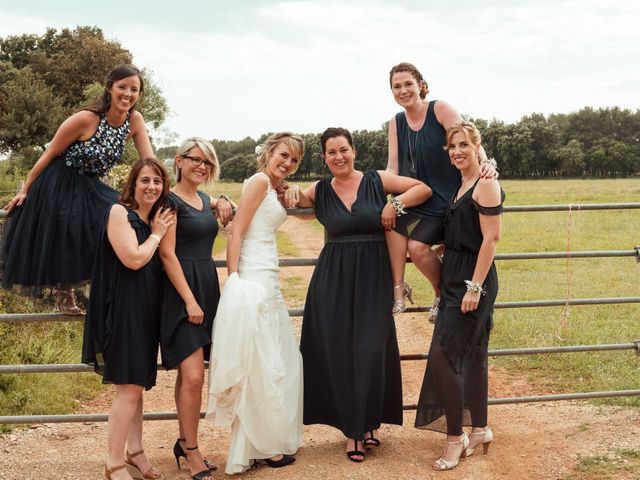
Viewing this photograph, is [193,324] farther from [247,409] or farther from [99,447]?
[99,447]

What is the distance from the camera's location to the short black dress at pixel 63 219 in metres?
4.49

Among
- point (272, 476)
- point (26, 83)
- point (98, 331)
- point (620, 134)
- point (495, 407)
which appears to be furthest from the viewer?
point (620, 134)

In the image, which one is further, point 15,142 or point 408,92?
point 15,142

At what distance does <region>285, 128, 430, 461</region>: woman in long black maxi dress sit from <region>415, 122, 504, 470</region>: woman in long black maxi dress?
30cm

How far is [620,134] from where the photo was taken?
2817 inches

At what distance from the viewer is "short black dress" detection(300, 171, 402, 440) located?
189 inches

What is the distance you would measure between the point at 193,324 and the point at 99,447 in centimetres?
176

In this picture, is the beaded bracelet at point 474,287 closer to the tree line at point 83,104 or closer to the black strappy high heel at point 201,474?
the black strappy high heel at point 201,474

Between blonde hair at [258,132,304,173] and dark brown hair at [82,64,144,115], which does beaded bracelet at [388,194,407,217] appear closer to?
blonde hair at [258,132,304,173]

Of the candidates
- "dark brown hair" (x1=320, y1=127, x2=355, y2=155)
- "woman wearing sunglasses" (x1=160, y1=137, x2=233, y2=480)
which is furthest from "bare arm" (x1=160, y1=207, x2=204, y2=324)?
"dark brown hair" (x1=320, y1=127, x2=355, y2=155)

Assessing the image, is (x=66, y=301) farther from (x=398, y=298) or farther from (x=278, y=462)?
(x=398, y=298)

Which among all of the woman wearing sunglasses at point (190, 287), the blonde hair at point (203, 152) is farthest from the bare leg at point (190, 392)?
the blonde hair at point (203, 152)

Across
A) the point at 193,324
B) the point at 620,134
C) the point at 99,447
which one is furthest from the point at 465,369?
the point at 620,134

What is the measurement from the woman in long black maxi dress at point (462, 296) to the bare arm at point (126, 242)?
72.0 inches
